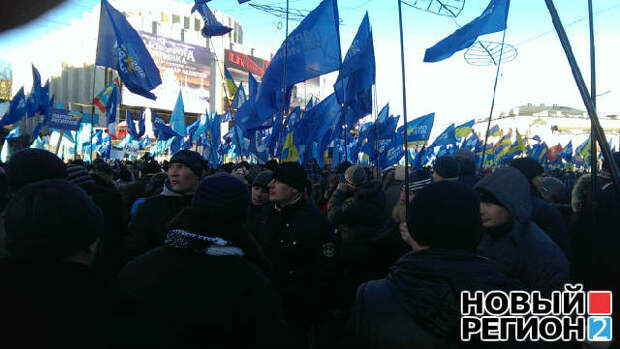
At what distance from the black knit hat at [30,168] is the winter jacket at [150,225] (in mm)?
569

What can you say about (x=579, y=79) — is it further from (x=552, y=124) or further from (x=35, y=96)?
(x=552, y=124)

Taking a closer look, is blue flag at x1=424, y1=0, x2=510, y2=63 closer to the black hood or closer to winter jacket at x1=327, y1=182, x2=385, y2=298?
winter jacket at x1=327, y1=182, x2=385, y2=298

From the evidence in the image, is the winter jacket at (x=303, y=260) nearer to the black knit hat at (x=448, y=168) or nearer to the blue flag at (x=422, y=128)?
the black knit hat at (x=448, y=168)

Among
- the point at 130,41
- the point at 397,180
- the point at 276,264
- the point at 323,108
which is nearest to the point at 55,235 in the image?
the point at 276,264

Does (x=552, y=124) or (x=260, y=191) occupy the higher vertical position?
(x=552, y=124)

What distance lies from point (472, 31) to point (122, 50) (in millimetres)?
6061

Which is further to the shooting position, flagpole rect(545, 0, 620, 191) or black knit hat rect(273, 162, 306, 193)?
black knit hat rect(273, 162, 306, 193)

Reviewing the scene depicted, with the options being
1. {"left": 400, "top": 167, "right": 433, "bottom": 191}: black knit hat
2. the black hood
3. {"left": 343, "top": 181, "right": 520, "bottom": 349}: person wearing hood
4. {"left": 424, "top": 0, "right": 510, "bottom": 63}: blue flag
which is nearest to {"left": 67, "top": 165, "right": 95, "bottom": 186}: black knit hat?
{"left": 400, "top": 167, "right": 433, "bottom": 191}: black knit hat

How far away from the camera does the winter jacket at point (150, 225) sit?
2.85 m

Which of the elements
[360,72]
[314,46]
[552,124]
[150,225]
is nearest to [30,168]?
[150,225]

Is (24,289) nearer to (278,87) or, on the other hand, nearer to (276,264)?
(276,264)

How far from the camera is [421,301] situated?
1538 millimetres

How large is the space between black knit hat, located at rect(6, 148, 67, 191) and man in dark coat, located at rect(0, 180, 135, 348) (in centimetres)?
141

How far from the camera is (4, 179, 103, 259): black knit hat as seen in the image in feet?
4.33
